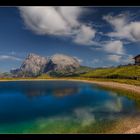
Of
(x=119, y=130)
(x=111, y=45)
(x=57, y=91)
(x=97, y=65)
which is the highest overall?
(x=111, y=45)

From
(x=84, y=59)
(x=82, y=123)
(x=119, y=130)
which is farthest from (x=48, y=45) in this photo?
(x=119, y=130)

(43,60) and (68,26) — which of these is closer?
(68,26)

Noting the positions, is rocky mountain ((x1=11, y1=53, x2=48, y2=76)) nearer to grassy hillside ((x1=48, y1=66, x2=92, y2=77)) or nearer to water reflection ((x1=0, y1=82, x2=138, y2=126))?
grassy hillside ((x1=48, y1=66, x2=92, y2=77))

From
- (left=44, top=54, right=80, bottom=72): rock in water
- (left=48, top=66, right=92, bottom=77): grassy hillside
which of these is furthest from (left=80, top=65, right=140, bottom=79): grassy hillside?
(left=44, top=54, right=80, bottom=72): rock in water

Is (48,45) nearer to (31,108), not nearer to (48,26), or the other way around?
(48,26)

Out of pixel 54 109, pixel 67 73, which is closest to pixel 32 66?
pixel 67 73
